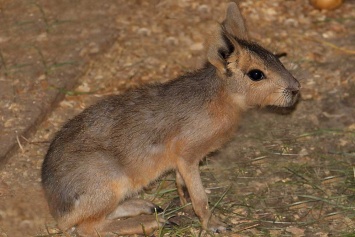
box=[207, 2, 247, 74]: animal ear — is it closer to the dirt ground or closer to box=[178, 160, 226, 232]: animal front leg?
box=[178, 160, 226, 232]: animal front leg

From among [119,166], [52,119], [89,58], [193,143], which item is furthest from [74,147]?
[89,58]

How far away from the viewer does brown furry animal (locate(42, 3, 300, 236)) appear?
22.9 ft

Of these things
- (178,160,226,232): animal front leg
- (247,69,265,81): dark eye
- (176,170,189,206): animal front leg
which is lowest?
(176,170,189,206): animal front leg

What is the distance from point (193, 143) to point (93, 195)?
993mm

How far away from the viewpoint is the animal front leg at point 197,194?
7180mm

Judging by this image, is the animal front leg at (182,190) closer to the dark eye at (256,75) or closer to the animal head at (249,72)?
the animal head at (249,72)

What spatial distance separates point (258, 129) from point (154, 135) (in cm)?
179

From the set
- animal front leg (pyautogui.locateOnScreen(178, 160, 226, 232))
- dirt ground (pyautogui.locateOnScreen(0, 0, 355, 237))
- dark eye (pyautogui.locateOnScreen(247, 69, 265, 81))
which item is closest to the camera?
dark eye (pyautogui.locateOnScreen(247, 69, 265, 81))

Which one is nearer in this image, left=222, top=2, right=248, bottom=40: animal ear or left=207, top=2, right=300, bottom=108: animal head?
left=207, top=2, right=300, bottom=108: animal head

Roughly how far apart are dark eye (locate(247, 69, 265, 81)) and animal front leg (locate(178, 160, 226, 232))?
3.09ft

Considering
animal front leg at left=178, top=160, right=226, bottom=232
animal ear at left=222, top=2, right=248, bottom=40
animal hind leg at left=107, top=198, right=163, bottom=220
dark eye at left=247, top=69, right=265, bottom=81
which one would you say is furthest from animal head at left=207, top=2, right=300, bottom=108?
animal hind leg at left=107, top=198, right=163, bottom=220

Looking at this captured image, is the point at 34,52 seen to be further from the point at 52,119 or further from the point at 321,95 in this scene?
the point at 321,95

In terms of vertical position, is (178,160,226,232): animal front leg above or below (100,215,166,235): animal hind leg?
above

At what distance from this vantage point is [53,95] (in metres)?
8.81
